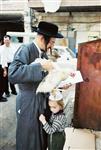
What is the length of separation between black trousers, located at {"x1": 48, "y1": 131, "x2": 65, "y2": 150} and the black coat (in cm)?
6

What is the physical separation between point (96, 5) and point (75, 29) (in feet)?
5.43

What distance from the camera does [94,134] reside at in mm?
4512

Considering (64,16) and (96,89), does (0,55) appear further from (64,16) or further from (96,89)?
(64,16)

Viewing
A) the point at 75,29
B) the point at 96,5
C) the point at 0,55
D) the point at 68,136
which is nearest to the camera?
the point at 68,136

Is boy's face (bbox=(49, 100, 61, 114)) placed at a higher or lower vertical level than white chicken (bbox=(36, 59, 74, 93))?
lower

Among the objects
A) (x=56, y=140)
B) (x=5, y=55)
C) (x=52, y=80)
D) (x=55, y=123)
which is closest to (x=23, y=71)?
(x=52, y=80)

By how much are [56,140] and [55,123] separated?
0.64 feet

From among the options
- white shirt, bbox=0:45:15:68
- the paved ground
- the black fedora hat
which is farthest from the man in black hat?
white shirt, bbox=0:45:15:68

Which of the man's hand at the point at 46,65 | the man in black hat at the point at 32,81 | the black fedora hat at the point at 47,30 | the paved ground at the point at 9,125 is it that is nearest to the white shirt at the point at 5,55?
the paved ground at the point at 9,125

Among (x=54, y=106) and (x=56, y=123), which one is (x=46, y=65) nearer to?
(x=54, y=106)

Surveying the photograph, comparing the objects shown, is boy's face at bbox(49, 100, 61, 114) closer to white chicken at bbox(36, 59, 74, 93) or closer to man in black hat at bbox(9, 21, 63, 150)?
man in black hat at bbox(9, 21, 63, 150)

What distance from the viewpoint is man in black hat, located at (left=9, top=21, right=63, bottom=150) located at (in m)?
2.74

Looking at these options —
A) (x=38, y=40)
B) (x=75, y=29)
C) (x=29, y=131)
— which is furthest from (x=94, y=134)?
(x=75, y=29)

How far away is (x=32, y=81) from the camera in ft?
9.17
